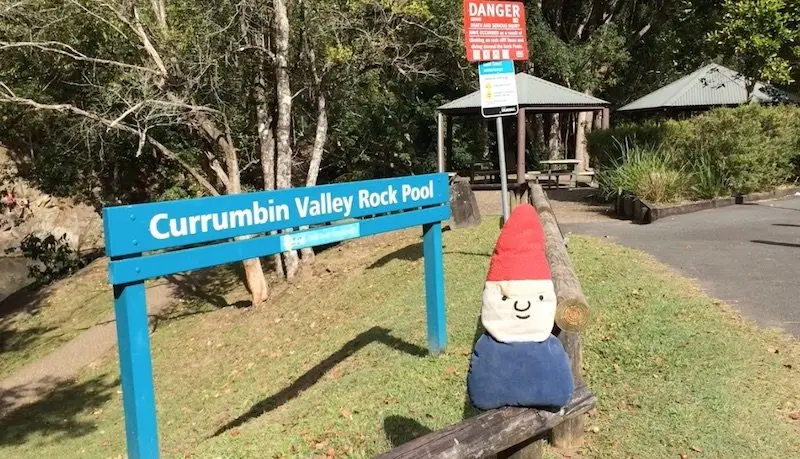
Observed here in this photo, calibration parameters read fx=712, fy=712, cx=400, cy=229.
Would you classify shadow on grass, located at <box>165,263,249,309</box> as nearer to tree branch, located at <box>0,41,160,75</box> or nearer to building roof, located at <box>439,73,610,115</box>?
tree branch, located at <box>0,41,160,75</box>

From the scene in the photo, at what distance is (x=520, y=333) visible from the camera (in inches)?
107

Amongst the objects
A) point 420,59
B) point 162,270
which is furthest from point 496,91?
Result: point 420,59

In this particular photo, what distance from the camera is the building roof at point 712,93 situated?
21188mm

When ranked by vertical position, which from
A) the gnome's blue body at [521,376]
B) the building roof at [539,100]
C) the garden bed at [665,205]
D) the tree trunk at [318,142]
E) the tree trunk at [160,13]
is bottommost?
the garden bed at [665,205]

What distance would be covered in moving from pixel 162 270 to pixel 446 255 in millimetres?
7082

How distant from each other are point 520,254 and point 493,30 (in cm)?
556

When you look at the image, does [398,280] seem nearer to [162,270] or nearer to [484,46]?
[484,46]

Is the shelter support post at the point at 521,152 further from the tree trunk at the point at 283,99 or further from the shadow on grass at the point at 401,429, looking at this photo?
the shadow on grass at the point at 401,429

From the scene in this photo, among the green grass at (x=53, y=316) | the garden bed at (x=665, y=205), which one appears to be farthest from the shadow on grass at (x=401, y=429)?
the green grass at (x=53, y=316)

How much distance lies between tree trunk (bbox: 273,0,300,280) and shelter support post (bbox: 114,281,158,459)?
321 inches

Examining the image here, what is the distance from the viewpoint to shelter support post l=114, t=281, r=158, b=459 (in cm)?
330

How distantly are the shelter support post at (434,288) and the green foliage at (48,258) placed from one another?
56.6 ft

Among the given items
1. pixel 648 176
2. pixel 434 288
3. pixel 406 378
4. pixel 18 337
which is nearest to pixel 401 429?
pixel 406 378

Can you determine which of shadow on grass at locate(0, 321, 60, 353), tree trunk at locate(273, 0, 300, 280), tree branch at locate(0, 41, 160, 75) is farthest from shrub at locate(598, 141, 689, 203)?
shadow on grass at locate(0, 321, 60, 353)
